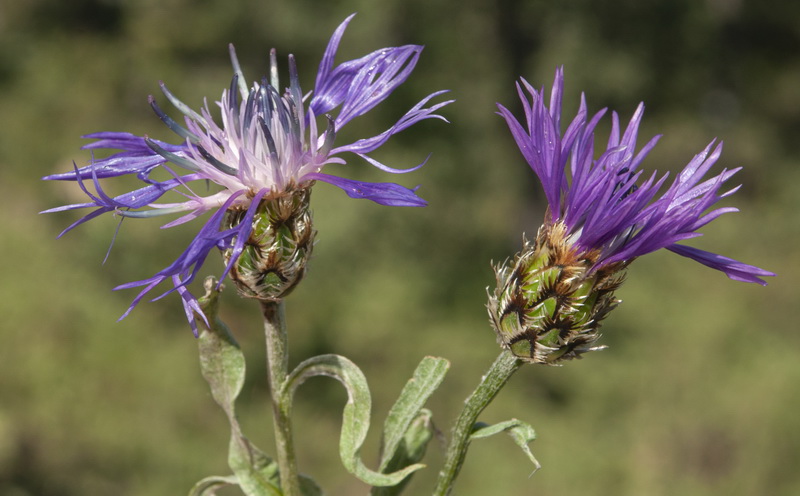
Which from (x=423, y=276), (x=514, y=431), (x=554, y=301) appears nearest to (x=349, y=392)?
(x=514, y=431)

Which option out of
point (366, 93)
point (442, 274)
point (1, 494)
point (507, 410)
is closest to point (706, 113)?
point (442, 274)

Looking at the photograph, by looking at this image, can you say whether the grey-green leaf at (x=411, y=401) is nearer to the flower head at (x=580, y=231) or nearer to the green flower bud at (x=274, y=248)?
the flower head at (x=580, y=231)

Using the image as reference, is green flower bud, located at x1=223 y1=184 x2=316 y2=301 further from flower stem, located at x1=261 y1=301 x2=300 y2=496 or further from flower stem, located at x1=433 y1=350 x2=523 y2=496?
flower stem, located at x1=433 y1=350 x2=523 y2=496

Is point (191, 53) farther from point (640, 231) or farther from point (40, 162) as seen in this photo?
point (640, 231)

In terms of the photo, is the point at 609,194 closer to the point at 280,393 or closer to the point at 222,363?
the point at 280,393

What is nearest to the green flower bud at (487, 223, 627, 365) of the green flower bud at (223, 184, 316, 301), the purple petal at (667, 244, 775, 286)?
the purple petal at (667, 244, 775, 286)

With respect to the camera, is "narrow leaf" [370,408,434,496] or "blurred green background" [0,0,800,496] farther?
"blurred green background" [0,0,800,496]

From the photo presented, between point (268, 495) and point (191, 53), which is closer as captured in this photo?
point (268, 495)
